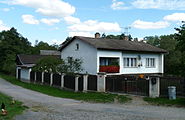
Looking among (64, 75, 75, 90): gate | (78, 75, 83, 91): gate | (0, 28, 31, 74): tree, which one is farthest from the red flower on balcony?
(0, 28, 31, 74): tree

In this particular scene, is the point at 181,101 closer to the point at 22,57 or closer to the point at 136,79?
the point at 136,79

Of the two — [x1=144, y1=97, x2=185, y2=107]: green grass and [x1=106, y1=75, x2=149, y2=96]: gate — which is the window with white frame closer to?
[x1=106, y1=75, x2=149, y2=96]: gate

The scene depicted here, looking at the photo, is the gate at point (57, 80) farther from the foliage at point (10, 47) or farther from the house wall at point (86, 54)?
the foliage at point (10, 47)

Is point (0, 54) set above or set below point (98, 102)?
above

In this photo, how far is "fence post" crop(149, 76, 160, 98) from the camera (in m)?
19.1

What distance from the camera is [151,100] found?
→ 18.1m

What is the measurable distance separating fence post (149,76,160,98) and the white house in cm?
1403

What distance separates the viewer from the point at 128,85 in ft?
70.8

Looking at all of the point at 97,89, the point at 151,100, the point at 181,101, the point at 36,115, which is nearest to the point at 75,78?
the point at 97,89

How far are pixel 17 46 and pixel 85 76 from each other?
48.7 metres

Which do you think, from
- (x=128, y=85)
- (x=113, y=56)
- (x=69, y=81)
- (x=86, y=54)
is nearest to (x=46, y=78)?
(x=86, y=54)

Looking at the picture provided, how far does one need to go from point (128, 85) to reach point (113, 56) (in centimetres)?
1358

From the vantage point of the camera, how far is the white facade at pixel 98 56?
33.7 m

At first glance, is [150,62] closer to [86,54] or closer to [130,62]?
[130,62]
